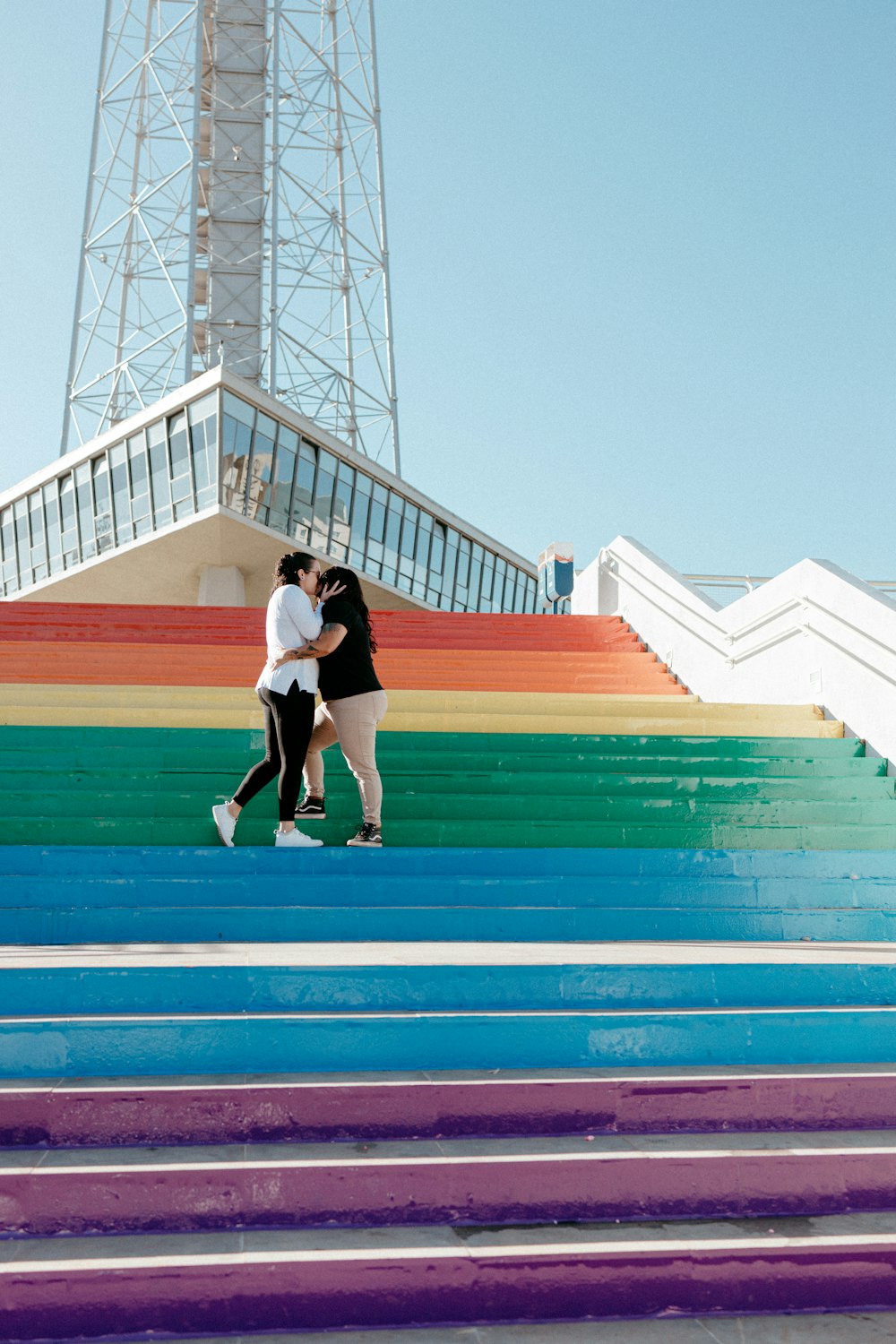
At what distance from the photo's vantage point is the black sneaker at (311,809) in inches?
220

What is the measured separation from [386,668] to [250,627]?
7.42 feet

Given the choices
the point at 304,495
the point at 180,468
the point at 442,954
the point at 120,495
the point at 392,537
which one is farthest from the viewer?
the point at 392,537

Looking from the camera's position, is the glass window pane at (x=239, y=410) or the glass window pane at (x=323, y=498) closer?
the glass window pane at (x=239, y=410)

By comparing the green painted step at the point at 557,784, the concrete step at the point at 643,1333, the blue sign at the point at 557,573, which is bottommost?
the concrete step at the point at 643,1333

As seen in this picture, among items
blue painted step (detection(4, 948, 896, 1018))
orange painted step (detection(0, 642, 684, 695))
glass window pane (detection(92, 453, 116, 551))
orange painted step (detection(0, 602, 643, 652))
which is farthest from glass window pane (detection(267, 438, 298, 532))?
blue painted step (detection(4, 948, 896, 1018))

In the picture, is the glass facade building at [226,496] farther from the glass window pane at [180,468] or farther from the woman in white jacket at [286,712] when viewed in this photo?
the woman in white jacket at [286,712]

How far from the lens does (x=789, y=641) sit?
25.6 ft

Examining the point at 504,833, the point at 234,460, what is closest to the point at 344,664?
the point at 504,833

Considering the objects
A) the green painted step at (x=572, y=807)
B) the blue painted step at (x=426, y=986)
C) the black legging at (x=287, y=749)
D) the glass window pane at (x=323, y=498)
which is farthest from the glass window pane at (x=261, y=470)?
the blue painted step at (x=426, y=986)

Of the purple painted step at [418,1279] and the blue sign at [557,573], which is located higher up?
the blue sign at [557,573]

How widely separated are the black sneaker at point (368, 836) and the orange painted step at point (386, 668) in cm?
295

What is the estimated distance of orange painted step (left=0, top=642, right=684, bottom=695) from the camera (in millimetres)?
8500

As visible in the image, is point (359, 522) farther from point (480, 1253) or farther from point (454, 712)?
point (480, 1253)

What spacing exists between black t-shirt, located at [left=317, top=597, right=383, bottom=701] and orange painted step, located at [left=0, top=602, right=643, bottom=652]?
426cm
